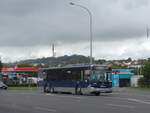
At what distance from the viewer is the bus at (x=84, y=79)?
3569 centimetres

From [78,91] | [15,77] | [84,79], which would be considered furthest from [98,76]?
[15,77]

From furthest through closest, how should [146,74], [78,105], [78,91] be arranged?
[146,74]
[78,91]
[78,105]

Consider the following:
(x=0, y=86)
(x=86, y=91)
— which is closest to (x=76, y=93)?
(x=86, y=91)

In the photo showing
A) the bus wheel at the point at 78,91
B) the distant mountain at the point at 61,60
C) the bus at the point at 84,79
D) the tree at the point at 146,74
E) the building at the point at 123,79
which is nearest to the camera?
the bus at the point at 84,79

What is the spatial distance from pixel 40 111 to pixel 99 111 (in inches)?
116

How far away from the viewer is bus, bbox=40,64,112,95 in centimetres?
3569

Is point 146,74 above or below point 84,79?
above

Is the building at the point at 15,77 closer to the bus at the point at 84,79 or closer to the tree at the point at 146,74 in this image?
the tree at the point at 146,74

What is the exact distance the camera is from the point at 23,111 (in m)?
20.0

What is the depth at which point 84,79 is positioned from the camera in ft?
119

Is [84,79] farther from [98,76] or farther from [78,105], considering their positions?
[78,105]

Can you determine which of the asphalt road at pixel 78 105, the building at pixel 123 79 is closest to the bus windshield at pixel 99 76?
the asphalt road at pixel 78 105

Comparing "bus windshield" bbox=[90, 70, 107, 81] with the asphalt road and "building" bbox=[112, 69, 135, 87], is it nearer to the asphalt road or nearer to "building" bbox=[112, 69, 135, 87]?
the asphalt road

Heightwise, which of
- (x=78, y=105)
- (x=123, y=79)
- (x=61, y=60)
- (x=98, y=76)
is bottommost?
(x=78, y=105)
